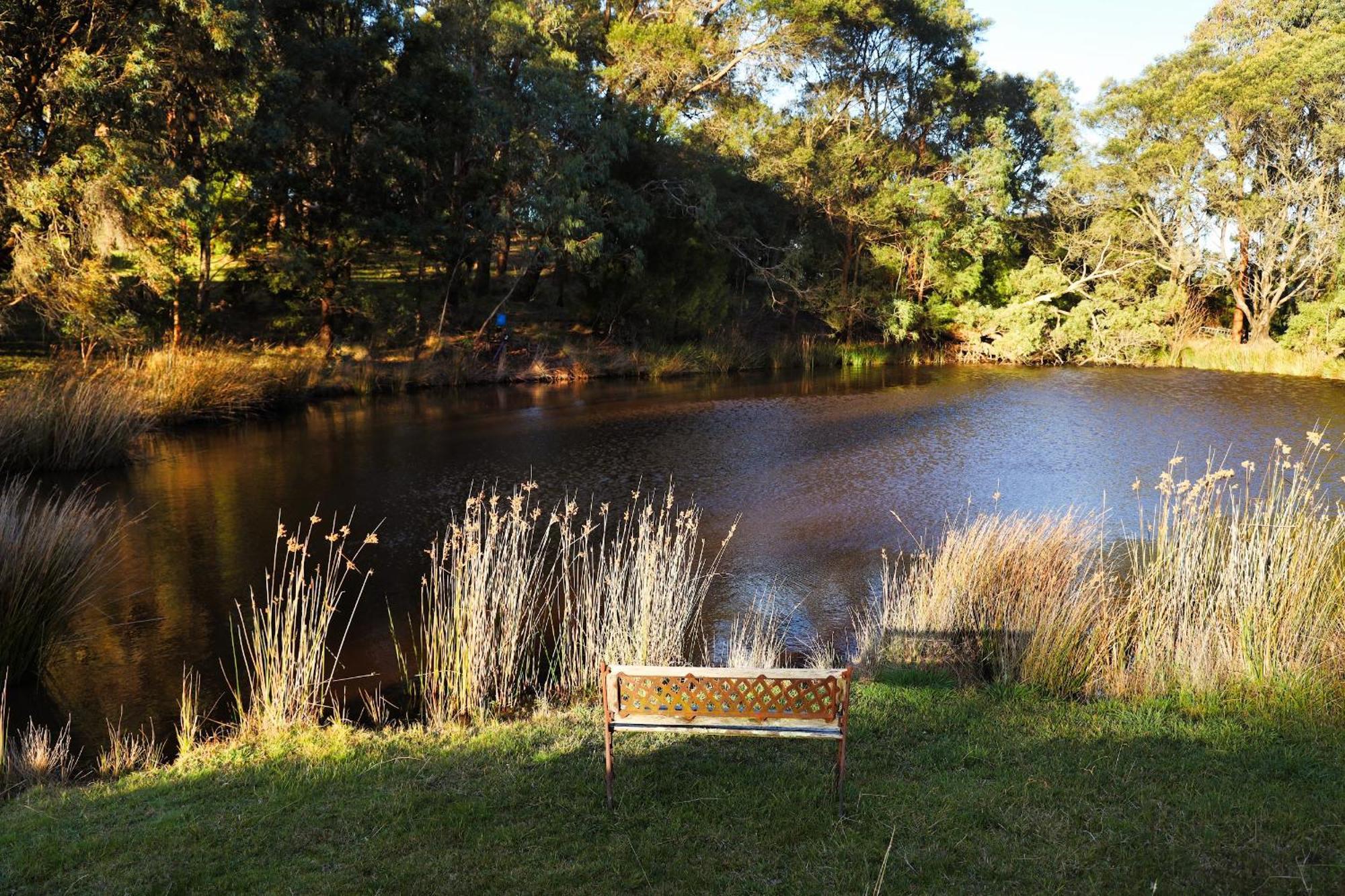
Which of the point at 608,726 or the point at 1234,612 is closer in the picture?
the point at 608,726

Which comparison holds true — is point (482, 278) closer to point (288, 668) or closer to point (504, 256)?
point (504, 256)

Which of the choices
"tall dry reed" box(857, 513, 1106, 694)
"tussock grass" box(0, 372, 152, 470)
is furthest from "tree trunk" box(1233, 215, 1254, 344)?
"tussock grass" box(0, 372, 152, 470)

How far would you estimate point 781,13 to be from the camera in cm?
2991

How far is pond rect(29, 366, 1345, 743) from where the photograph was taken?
27.6ft

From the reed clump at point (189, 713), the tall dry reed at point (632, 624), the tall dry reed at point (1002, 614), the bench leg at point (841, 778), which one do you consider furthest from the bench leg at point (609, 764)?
the tall dry reed at point (1002, 614)

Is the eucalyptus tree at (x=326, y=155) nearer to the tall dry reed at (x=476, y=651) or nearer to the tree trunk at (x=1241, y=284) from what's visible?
the tall dry reed at (x=476, y=651)

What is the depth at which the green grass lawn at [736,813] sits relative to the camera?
150 inches

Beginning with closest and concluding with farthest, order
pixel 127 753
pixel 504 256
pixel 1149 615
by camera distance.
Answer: pixel 127 753 < pixel 1149 615 < pixel 504 256

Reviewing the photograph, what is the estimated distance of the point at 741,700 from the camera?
163 inches

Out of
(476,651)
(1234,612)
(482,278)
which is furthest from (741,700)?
(482,278)

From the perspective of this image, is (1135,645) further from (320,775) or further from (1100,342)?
(1100,342)

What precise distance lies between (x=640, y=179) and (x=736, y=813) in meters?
25.7

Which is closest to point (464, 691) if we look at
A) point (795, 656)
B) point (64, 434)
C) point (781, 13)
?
point (795, 656)

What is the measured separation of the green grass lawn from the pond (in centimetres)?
216
